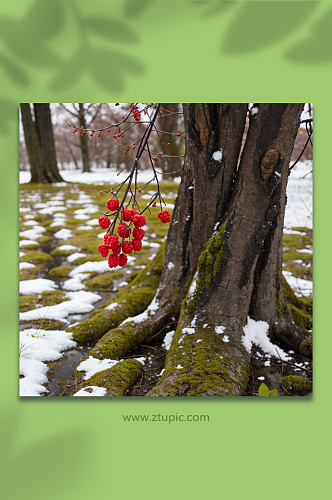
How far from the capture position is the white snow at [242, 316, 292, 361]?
1840mm

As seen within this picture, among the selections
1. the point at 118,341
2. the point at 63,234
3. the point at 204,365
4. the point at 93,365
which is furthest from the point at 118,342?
the point at 63,234

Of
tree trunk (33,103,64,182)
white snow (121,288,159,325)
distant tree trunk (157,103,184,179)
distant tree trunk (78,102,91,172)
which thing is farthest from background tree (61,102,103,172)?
white snow (121,288,159,325)

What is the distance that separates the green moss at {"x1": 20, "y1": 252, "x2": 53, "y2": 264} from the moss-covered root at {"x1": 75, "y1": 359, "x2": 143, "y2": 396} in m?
1.64

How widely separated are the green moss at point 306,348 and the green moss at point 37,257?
7.77 feet

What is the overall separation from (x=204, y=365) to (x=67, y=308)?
1294 mm

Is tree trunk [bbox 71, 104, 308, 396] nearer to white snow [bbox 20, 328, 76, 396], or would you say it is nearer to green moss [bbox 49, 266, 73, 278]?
white snow [bbox 20, 328, 76, 396]

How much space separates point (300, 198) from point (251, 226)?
387 mm

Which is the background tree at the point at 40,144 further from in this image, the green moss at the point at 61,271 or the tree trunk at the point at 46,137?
the green moss at the point at 61,271

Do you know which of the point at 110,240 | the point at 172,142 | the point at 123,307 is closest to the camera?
the point at 110,240

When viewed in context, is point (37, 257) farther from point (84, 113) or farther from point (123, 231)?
point (123, 231)

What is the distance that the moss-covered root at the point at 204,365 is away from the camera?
150 cm
